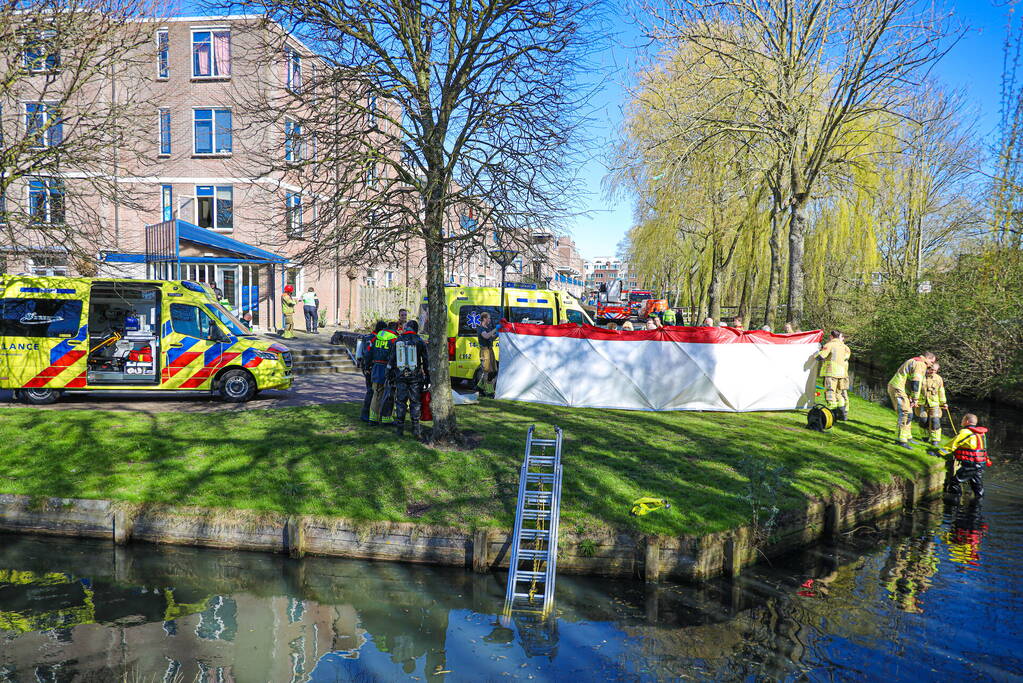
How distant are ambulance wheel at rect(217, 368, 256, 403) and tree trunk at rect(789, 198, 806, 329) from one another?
13.0 m

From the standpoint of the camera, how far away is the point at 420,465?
10086mm

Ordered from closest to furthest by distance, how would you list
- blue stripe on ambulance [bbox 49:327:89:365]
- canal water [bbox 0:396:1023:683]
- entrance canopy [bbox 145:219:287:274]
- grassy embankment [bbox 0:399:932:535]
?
canal water [bbox 0:396:1023:683] < grassy embankment [bbox 0:399:932:535] < blue stripe on ambulance [bbox 49:327:89:365] < entrance canopy [bbox 145:219:287:274]

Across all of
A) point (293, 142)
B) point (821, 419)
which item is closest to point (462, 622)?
point (293, 142)

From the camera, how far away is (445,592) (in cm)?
780

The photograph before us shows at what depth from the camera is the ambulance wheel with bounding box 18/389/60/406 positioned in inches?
543

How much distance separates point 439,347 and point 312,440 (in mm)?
2474

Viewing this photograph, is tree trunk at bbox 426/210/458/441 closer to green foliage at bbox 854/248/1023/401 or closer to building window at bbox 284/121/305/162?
building window at bbox 284/121/305/162


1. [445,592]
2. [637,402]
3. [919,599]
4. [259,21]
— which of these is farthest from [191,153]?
[919,599]

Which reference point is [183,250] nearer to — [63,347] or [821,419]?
[63,347]

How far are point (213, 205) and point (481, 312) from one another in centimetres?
1632

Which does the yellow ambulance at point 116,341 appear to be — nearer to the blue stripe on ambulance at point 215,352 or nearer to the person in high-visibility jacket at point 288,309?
the blue stripe on ambulance at point 215,352

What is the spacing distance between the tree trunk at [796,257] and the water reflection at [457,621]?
388 inches

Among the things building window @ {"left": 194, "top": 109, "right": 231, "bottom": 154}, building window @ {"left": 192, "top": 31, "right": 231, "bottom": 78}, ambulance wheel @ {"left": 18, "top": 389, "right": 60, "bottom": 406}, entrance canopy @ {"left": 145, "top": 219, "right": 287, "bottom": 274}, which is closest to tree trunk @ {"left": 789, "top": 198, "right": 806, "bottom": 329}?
entrance canopy @ {"left": 145, "top": 219, "right": 287, "bottom": 274}

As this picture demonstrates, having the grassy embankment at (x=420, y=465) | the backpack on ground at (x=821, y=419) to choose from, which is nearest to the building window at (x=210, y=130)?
the grassy embankment at (x=420, y=465)
